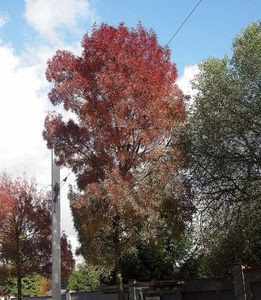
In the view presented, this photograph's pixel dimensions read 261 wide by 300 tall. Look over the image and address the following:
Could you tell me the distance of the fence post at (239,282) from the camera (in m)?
13.9

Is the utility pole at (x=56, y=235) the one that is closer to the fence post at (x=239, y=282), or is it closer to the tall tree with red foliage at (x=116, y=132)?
the tall tree with red foliage at (x=116, y=132)

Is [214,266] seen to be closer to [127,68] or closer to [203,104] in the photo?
[203,104]

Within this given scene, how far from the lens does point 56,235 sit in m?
14.9

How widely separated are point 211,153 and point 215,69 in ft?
10.3

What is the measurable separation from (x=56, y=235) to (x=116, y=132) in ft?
13.0

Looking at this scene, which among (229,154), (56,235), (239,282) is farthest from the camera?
(229,154)

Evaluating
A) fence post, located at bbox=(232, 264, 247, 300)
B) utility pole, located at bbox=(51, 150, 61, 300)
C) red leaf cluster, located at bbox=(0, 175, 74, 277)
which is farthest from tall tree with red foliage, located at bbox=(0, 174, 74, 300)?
fence post, located at bbox=(232, 264, 247, 300)

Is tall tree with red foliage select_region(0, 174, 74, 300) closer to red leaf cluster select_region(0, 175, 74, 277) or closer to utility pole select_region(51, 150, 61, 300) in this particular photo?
red leaf cluster select_region(0, 175, 74, 277)

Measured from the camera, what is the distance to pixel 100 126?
47.7ft

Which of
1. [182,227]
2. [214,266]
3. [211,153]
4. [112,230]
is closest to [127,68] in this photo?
[211,153]

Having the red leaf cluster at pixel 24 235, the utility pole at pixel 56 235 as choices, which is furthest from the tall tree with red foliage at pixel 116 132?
the red leaf cluster at pixel 24 235

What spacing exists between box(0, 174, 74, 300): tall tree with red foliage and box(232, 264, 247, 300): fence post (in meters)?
10.1

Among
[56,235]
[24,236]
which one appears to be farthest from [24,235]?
[56,235]

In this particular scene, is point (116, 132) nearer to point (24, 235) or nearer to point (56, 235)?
point (56, 235)
